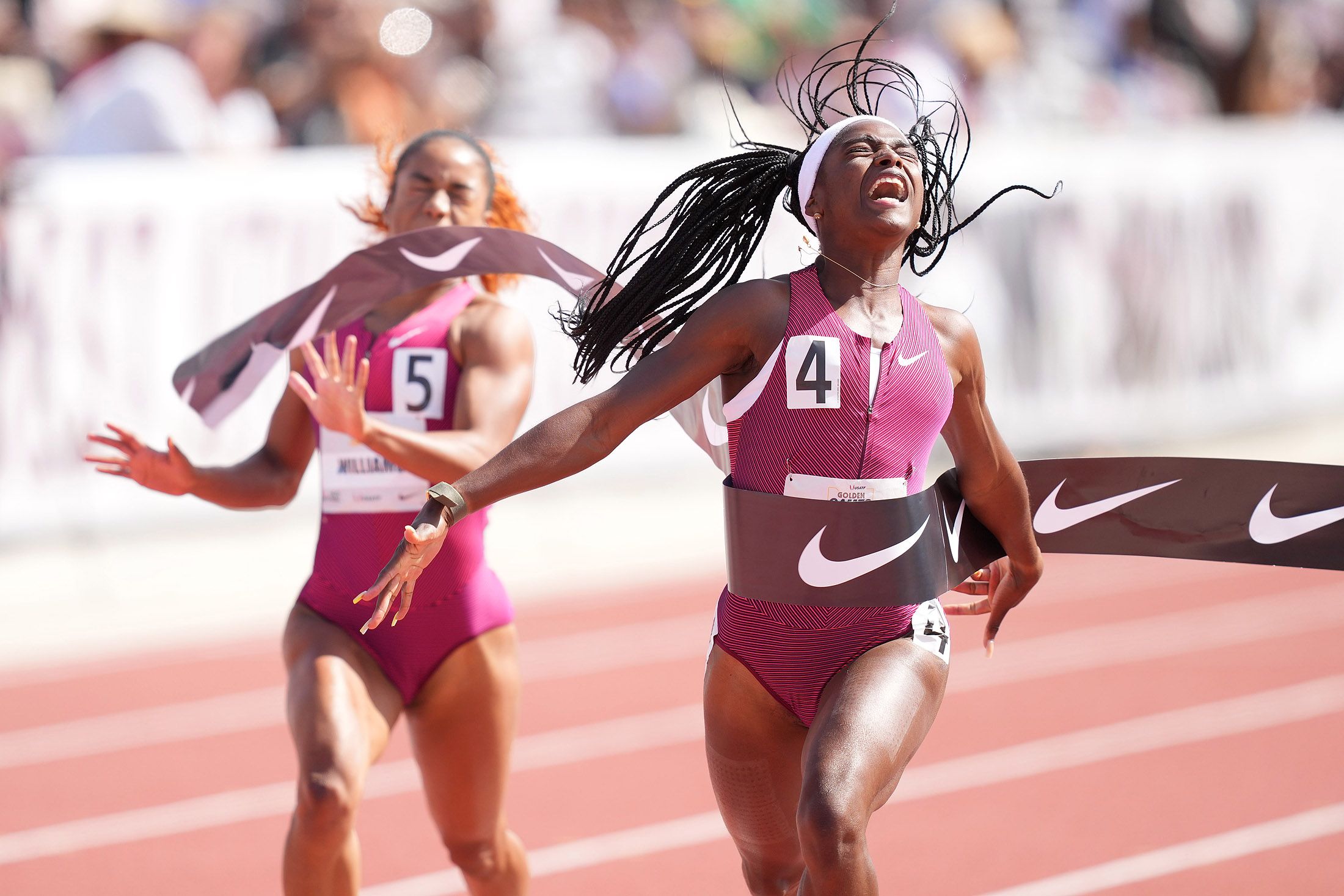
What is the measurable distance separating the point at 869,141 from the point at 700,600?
6257mm

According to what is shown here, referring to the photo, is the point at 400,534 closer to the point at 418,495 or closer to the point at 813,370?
the point at 418,495

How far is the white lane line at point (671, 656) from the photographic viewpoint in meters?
7.23

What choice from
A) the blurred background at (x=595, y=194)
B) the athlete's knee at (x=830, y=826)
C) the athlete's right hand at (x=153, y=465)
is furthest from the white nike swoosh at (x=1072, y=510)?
the blurred background at (x=595, y=194)

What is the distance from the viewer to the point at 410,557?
3260mm

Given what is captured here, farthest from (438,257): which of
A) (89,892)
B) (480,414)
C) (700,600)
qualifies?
(700,600)

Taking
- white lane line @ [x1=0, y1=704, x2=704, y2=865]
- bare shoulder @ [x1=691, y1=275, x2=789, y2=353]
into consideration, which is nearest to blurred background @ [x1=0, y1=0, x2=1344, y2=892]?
white lane line @ [x1=0, y1=704, x2=704, y2=865]

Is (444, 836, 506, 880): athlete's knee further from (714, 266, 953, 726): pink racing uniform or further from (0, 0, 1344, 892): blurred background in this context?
(0, 0, 1344, 892): blurred background

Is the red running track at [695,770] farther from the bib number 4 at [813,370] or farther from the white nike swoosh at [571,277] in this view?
the bib number 4 at [813,370]

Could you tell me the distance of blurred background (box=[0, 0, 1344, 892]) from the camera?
9.09 meters

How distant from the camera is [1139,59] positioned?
16406mm

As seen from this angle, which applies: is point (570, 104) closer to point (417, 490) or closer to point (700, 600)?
point (700, 600)

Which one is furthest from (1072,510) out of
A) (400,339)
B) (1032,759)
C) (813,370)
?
(1032,759)

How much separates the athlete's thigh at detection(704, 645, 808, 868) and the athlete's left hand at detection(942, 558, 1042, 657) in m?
0.56

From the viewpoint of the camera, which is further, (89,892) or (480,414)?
(89,892)
